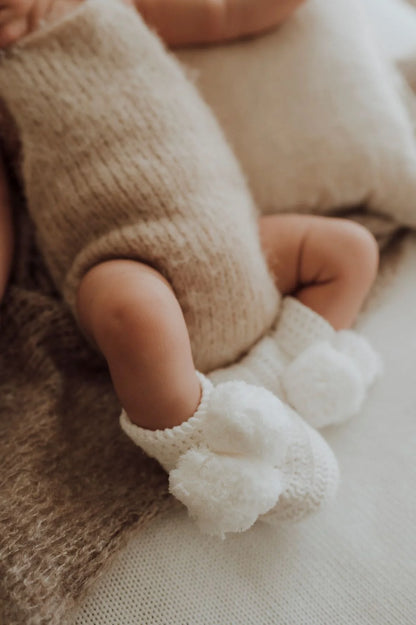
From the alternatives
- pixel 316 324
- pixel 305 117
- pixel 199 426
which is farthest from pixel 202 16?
pixel 199 426

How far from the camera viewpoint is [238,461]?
1.82ft

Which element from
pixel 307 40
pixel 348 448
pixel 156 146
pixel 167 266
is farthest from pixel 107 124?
pixel 348 448

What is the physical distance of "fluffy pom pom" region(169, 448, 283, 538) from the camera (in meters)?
0.54

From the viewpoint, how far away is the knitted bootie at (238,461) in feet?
1.78

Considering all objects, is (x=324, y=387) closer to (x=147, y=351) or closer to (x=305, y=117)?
(x=147, y=351)

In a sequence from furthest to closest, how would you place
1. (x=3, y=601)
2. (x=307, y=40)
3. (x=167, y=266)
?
(x=307, y=40)
(x=167, y=266)
(x=3, y=601)

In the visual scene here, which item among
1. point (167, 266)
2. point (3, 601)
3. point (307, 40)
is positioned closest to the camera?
point (3, 601)

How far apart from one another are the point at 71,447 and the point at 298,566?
294mm

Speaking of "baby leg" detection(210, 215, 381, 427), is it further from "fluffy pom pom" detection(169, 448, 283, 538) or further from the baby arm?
the baby arm

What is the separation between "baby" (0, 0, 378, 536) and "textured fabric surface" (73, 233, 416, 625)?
2.2 inches

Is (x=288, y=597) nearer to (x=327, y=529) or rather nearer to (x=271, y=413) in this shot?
(x=327, y=529)

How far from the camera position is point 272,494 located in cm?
55

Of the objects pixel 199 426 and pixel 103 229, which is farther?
pixel 103 229

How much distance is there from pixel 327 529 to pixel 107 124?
55 centimetres
